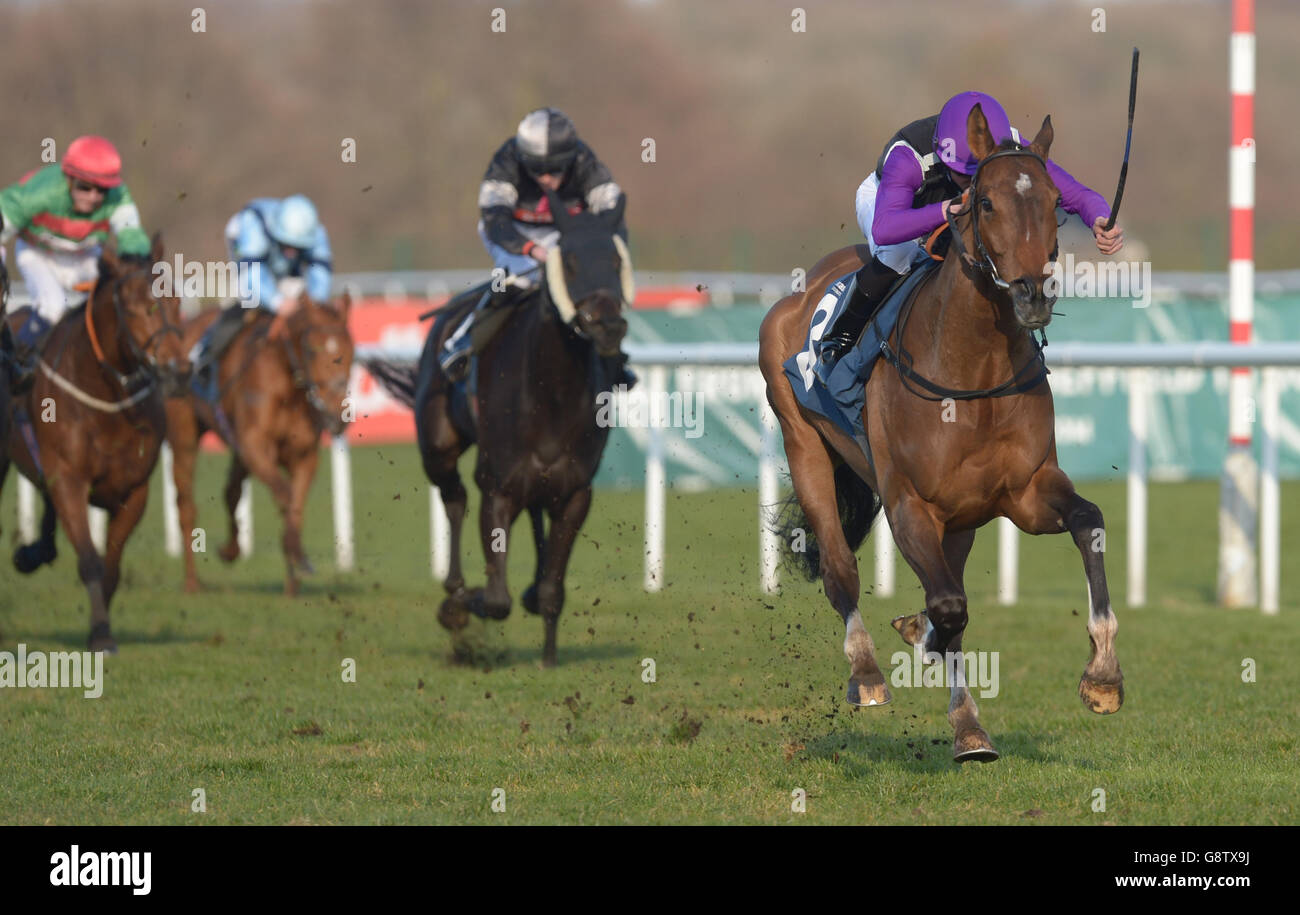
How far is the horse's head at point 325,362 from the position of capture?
10891mm

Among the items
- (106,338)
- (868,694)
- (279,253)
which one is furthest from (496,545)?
(279,253)

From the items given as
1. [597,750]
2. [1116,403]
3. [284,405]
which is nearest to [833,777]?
[597,750]

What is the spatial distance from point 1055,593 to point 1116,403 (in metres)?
5.06

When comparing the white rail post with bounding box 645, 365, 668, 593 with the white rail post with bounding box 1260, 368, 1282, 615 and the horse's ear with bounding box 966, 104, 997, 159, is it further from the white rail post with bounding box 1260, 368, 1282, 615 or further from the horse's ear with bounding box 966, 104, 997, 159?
the horse's ear with bounding box 966, 104, 997, 159

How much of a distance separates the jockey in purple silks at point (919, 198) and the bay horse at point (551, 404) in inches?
63.7

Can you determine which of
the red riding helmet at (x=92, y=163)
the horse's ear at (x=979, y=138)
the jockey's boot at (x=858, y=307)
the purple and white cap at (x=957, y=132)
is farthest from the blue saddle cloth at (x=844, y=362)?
the red riding helmet at (x=92, y=163)

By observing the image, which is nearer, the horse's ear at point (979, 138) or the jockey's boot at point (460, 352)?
the horse's ear at point (979, 138)

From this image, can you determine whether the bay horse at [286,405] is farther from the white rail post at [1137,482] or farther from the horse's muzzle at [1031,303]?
the horse's muzzle at [1031,303]

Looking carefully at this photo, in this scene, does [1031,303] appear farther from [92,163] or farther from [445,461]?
[92,163]

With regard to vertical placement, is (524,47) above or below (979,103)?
above

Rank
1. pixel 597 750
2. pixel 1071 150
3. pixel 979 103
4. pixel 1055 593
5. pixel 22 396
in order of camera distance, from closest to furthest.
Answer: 1. pixel 979 103
2. pixel 597 750
3. pixel 22 396
4. pixel 1055 593
5. pixel 1071 150

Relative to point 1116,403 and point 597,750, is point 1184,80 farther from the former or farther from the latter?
point 597,750

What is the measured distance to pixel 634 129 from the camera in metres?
43.2

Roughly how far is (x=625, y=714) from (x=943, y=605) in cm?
200
